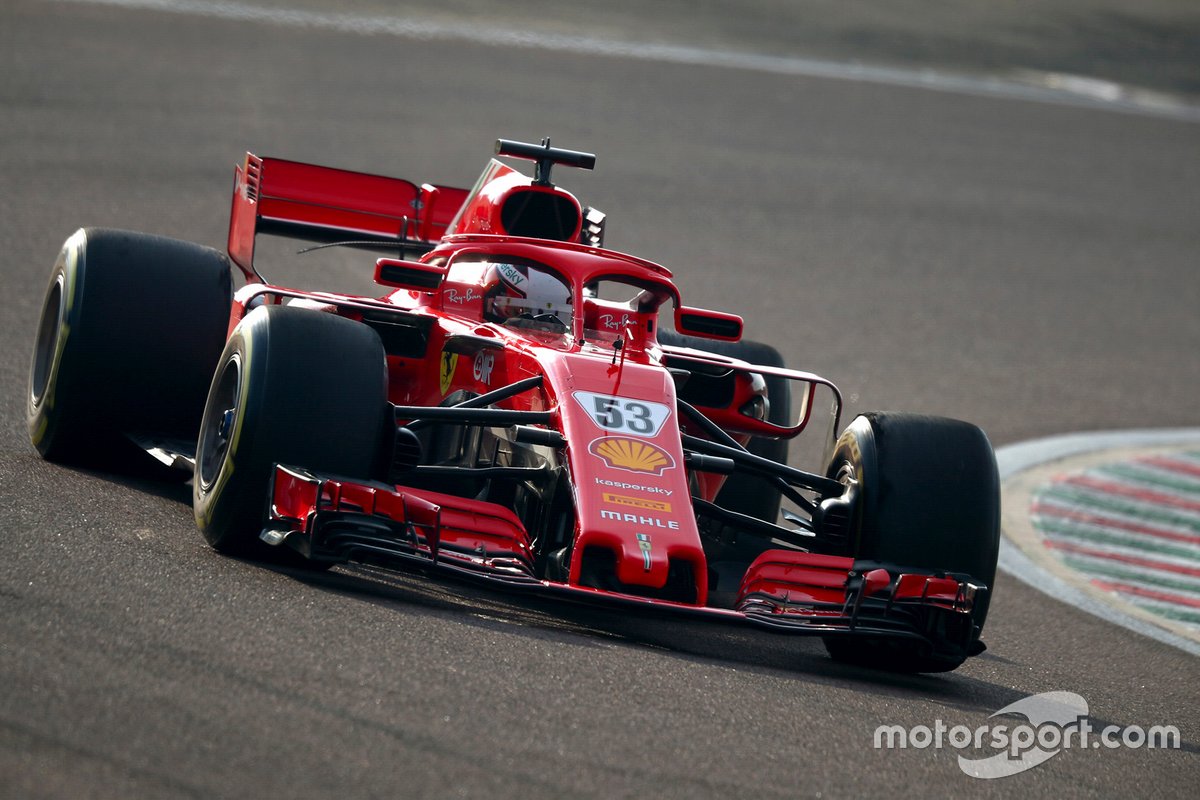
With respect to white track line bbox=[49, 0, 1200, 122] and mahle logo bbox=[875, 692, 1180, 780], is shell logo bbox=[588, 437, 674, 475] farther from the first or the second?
white track line bbox=[49, 0, 1200, 122]

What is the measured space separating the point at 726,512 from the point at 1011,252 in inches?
487

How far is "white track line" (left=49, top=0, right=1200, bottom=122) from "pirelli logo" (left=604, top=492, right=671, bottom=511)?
54.9 feet

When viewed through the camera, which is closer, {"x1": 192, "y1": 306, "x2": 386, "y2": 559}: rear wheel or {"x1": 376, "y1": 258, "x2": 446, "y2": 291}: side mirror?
{"x1": 192, "y1": 306, "x2": 386, "y2": 559}: rear wheel

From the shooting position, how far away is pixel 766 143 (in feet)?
66.2

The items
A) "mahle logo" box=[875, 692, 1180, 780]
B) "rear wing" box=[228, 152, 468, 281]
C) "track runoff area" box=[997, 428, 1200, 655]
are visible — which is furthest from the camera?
"rear wing" box=[228, 152, 468, 281]

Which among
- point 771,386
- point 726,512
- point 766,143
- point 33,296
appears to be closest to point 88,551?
point 726,512

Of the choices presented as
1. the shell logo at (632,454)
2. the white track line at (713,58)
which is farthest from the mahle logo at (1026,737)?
the white track line at (713,58)

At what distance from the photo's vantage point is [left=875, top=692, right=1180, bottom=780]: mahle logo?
503 cm

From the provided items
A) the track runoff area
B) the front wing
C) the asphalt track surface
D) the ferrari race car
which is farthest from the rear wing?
the track runoff area

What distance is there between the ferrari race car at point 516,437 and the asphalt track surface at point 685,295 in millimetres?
226

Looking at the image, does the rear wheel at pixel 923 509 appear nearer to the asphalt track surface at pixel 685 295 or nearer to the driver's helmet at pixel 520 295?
the asphalt track surface at pixel 685 295

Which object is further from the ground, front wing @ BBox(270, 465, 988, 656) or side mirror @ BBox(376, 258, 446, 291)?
side mirror @ BBox(376, 258, 446, 291)

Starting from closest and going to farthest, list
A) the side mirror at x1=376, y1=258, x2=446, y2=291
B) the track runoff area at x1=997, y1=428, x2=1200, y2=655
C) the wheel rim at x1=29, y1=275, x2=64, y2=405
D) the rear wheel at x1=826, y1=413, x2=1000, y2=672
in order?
the rear wheel at x1=826, y1=413, x2=1000, y2=672
the side mirror at x1=376, y1=258, x2=446, y2=291
the wheel rim at x1=29, y1=275, x2=64, y2=405
the track runoff area at x1=997, y1=428, x2=1200, y2=655

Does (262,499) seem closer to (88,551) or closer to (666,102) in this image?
(88,551)
